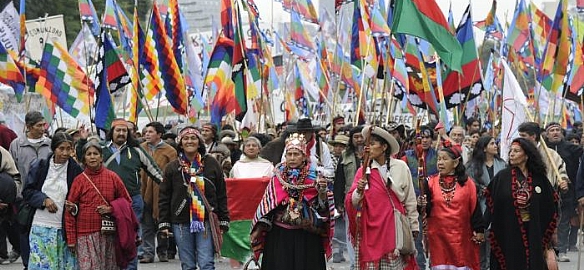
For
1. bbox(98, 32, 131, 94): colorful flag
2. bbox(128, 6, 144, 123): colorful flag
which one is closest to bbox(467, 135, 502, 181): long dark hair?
bbox(98, 32, 131, 94): colorful flag

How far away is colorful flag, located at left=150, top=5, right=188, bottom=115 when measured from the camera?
63.4 feet

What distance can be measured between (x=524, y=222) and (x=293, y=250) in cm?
199

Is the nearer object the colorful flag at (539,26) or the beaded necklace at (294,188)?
the beaded necklace at (294,188)

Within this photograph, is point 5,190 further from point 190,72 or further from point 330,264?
point 190,72

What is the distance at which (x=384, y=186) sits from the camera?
34.3 feet

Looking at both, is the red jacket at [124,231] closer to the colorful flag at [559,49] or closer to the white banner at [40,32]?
the colorful flag at [559,49]

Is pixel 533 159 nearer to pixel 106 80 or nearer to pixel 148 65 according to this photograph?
pixel 106 80

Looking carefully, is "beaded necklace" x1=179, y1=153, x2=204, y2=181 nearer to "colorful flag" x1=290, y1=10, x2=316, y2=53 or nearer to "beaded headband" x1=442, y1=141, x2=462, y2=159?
"beaded headband" x1=442, y1=141, x2=462, y2=159

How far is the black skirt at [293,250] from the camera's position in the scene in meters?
10.5

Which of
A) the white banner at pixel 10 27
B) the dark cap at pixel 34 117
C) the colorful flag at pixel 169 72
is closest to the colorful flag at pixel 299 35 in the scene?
the white banner at pixel 10 27

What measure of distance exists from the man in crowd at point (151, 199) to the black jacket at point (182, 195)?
3.47 meters

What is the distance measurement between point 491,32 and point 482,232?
15746 mm

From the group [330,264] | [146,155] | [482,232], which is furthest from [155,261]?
[482,232]

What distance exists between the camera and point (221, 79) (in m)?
21.2
